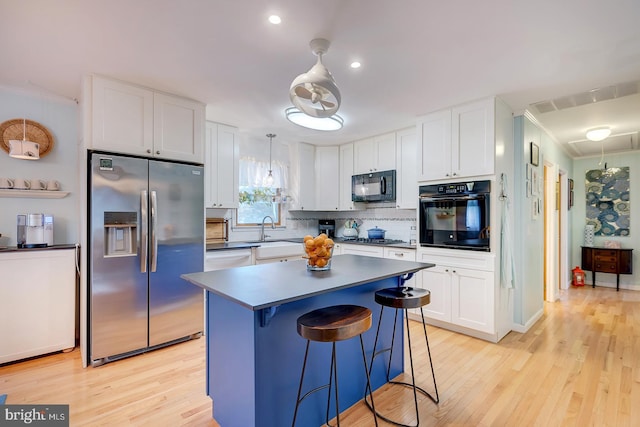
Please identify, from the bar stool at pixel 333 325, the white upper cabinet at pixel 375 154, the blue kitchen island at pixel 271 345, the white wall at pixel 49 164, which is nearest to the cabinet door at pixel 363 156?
the white upper cabinet at pixel 375 154

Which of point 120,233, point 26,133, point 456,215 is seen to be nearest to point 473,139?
point 456,215

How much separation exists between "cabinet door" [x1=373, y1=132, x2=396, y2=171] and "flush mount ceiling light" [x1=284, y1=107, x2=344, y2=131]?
1292 mm

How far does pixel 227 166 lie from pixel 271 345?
2.73m

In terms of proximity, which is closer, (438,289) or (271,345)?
(271,345)

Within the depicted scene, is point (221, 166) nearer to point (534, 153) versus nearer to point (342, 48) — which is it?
point (342, 48)

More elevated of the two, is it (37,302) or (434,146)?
(434,146)

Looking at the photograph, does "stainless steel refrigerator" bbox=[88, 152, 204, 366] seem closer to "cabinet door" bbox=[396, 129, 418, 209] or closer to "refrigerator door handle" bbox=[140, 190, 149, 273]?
"refrigerator door handle" bbox=[140, 190, 149, 273]

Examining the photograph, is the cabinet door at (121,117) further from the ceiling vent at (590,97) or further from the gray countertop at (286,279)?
the ceiling vent at (590,97)

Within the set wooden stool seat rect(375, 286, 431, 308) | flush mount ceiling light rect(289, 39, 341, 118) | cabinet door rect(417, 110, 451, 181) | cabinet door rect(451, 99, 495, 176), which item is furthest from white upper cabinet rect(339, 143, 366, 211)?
wooden stool seat rect(375, 286, 431, 308)

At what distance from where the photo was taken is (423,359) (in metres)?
2.72

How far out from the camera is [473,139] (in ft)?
10.3

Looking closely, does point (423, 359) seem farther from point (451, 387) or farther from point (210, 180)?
point (210, 180)

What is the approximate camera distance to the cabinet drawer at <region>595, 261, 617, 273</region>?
5.22 m

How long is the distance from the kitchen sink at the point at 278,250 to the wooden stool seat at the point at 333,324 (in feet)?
7.12
